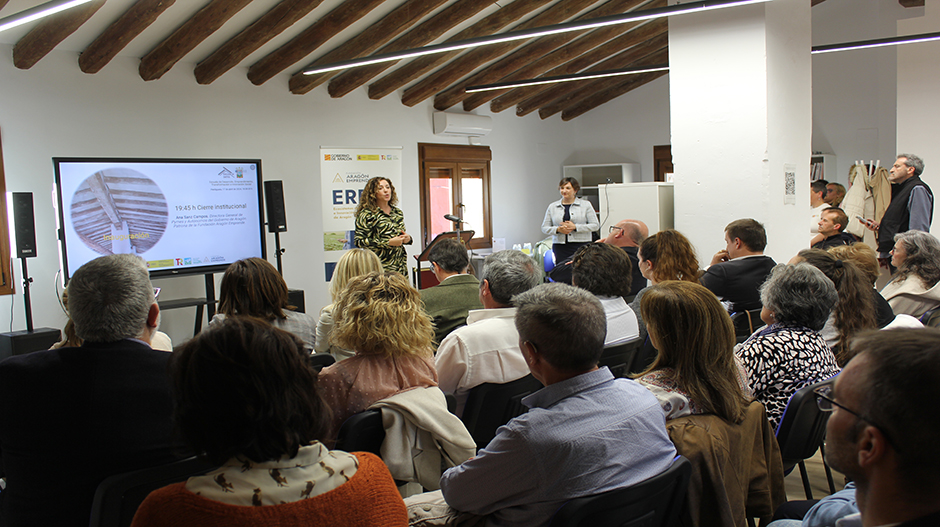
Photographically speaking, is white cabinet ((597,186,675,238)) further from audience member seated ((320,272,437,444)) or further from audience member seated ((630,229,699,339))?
audience member seated ((320,272,437,444))

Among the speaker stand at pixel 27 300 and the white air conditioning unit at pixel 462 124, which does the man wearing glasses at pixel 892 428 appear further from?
the white air conditioning unit at pixel 462 124

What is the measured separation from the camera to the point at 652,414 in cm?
158

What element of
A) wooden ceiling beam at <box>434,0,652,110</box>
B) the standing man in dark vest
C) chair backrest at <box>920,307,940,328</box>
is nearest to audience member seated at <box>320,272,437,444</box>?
chair backrest at <box>920,307,940,328</box>

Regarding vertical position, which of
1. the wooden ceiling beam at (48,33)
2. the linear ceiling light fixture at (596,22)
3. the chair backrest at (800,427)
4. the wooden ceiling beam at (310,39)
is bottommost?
the chair backrest at (800,427)

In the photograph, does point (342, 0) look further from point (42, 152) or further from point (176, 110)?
point (42, 152)

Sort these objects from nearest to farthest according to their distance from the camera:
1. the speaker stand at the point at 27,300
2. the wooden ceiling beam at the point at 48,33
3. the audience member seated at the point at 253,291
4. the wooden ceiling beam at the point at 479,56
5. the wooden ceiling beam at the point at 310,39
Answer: the audience member seated at the point at 253,291
the wooden ceiling beam at the point at 48,33
the speaker stand at the point at 27,300
the wooden ceiling beam at the point at 310,39
the wooden ceiling beam at the point at 479,56

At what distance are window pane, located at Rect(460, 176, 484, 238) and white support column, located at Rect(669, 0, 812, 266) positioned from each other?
15.8 ft

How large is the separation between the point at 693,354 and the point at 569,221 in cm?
598

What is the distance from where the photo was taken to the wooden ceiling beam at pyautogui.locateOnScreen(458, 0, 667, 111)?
831 cm

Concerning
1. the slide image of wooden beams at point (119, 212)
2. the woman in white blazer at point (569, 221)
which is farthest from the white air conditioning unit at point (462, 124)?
the slide image of wooden beams at point (119, 212)

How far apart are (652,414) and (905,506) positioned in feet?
2.25

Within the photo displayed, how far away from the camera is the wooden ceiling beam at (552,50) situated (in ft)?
26.5

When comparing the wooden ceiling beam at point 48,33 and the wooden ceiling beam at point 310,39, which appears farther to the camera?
the wooden ceiling beam at point 310,39

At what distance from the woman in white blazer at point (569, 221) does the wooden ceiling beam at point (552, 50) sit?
1.66 metres
